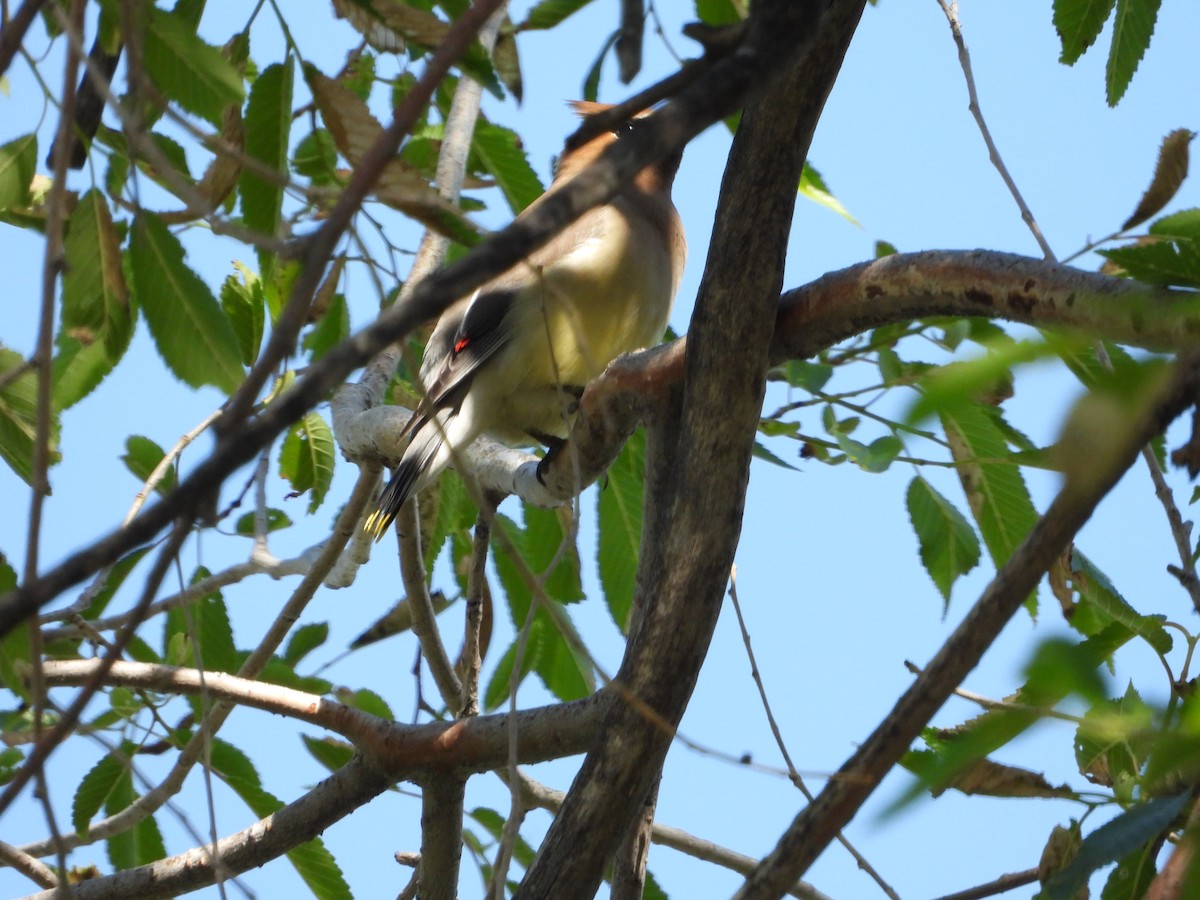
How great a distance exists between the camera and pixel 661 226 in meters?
4.19

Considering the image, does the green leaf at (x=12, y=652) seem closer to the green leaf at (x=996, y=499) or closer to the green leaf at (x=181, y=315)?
the green leaf at (x=181, y=315)

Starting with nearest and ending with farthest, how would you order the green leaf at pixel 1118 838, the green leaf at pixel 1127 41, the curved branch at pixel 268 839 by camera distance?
1. the green leaf at pixel 1118 838
2. the green leaf at pixel 1127 41
3. the curved branch at pixel 268 839

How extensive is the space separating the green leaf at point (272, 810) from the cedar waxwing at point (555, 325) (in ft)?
3.42

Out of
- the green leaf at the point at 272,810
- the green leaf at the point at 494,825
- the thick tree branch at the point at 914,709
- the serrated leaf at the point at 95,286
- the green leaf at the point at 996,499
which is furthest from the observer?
the green leaf at the point at 494,825

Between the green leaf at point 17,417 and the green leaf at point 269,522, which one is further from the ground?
the green leaf at point 269,522

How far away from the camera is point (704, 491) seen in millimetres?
1880

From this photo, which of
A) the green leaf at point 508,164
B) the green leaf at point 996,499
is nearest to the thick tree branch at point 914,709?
the green leaf at point 996,499

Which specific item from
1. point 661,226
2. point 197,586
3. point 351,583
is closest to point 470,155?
point 661,226

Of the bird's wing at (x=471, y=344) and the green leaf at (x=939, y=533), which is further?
the bird's wing at (x=471, y=344)

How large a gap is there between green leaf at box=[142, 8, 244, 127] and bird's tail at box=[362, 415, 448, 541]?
4.34 feet

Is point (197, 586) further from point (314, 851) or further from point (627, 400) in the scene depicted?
point (627, 400)

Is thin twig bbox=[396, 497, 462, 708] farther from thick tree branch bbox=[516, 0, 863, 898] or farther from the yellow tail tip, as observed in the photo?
thick tree branch bbox=[516, 0, 863, 898]

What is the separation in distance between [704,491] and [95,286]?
0.93 meters

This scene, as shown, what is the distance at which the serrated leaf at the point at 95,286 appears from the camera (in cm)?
197
